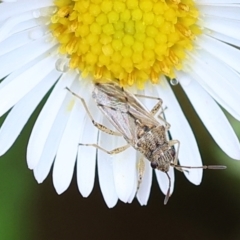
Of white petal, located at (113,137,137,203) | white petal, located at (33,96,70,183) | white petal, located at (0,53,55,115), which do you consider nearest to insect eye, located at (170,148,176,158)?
white petal, located at (113,137,137,203)

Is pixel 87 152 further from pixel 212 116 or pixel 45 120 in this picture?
pixel 212 116

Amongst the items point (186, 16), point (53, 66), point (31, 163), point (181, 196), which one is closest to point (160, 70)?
point (186, 16)

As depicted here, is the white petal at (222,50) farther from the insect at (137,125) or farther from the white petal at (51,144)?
the white petal at (51,144)

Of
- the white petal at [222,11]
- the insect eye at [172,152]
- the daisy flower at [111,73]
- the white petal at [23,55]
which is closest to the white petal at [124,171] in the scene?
the daisy flower at [111,73]

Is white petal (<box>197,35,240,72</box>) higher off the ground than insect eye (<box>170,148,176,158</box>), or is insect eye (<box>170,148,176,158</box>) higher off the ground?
white petal (<box>197,35,240,72</box>)

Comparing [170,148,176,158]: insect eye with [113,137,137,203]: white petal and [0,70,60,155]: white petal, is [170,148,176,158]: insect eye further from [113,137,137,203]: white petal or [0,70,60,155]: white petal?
[0,70,60,155]: white petal

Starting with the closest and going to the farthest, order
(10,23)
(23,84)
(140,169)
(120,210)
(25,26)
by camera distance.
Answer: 1. (10,23)
2. (25,26)
3. (23,84)
4. (140,169)
5. (120,210)

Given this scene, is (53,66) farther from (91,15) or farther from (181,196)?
(181,196)

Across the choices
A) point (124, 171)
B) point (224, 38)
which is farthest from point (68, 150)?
point (224, 38)
